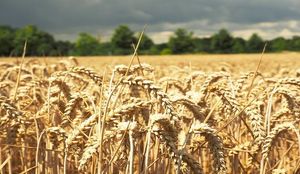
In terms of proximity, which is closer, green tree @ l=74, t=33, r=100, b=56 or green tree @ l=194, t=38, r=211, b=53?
green tree @ l=74, t=33, r=100, b=56

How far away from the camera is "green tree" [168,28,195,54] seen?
292 feet

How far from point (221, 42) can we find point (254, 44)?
6.17m

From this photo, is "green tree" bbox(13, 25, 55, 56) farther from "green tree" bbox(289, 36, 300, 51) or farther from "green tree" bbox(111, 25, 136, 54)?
"green tree" bbox(289, 36, 300, 51)

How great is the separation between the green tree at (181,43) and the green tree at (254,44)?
1054 cm

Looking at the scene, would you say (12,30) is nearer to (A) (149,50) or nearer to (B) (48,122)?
(A) (149,50)

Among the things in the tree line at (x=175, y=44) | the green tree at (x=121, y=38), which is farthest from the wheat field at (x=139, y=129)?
the green tree at (x=121, y=38)

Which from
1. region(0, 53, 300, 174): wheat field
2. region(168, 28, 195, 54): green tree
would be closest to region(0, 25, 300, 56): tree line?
region(168, 28, 195, 54): green tree

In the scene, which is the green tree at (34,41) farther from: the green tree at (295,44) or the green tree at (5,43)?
the green tree at (295,44)

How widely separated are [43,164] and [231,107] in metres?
0.95

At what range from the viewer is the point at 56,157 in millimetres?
2209

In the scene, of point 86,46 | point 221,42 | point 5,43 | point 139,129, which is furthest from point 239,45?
point 139,129

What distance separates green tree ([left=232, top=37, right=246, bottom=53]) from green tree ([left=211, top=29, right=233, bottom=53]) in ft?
2.86

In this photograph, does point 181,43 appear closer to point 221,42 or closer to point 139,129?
point 221,42

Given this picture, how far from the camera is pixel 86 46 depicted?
87.3 metres
